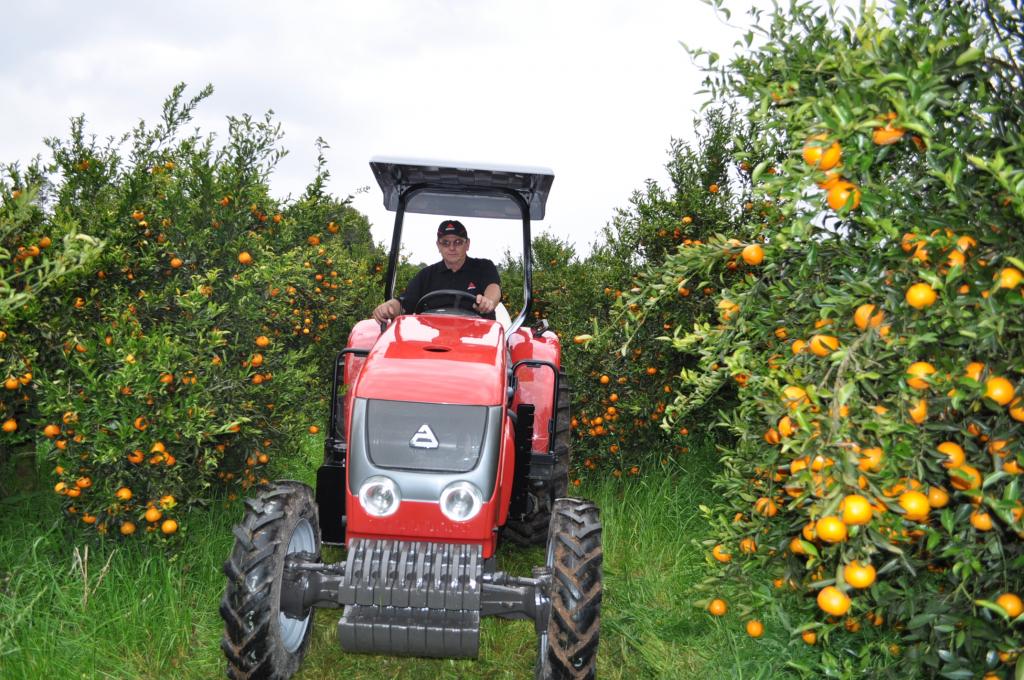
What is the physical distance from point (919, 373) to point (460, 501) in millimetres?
1780

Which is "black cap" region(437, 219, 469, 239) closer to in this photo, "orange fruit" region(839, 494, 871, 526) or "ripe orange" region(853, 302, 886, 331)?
"ripe orange" region(853, 302, 886, 331)

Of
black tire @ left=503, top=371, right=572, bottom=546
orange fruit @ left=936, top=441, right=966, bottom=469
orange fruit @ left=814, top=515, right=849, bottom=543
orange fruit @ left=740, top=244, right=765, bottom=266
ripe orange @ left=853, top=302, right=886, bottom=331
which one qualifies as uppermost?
orange fruit @ left=740, top=244, right=765, bottom=266

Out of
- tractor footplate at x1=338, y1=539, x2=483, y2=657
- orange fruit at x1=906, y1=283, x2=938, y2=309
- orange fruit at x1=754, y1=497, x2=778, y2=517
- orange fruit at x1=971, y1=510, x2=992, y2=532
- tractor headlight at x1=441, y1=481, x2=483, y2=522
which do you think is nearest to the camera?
orange fruit at x1=906, y1=283, x2=938, y2=309

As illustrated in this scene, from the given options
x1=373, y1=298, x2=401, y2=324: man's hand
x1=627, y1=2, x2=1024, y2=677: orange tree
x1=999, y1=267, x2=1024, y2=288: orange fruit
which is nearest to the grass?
x1=627, y1=2, x2=1024, y2=677: orange tree

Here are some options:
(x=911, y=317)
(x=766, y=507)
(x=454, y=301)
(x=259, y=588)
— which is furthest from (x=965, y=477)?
(x=454, y=301)

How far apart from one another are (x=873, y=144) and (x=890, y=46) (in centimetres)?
25

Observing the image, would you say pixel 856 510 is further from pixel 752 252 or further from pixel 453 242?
pixel 453 242

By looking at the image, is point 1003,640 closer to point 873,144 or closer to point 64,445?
point 873,144

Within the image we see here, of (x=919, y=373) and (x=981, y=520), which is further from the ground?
(x=919, y=373)

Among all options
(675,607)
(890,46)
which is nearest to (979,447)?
(890,46)

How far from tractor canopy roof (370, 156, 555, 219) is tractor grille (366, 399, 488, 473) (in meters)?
1.59

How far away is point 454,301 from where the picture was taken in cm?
471

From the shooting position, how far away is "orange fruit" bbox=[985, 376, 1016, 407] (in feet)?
5.48

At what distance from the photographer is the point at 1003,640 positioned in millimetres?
1874
